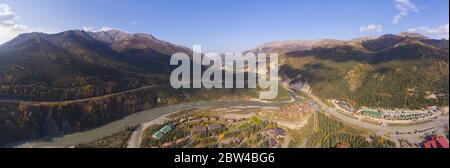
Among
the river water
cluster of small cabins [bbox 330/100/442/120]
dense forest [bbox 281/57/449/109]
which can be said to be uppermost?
dense forest [bbox 281/57/449/109]

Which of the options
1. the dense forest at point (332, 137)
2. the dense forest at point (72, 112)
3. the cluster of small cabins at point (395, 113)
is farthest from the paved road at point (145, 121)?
the dense forest at point (332, 137)

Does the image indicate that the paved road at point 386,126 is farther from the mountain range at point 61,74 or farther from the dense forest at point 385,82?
the mountain range at point 61,74

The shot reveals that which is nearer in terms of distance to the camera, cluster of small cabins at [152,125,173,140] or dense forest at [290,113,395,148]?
dense forest at [290,113,395,148]

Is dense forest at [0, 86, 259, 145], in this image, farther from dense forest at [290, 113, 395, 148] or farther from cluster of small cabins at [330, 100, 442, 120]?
dense forest at [290, 113, 395, 148]

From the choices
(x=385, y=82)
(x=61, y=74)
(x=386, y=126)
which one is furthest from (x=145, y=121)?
(x=385, y=82)

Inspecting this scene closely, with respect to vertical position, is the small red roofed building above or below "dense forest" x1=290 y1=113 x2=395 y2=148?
above

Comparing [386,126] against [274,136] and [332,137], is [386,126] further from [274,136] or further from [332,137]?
[274,136]

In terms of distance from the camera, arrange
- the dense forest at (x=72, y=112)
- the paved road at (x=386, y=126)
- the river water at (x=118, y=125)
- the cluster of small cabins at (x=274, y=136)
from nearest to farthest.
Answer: the cluster of small cabins at (x=274, y=136)
the paved road at (x=386, y=126)
the river water at (x=118, y=125)
the dense forest at (x=72, y=112)

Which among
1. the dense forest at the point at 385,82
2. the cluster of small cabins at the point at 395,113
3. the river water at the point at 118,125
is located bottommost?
the river water at the point at 118,125

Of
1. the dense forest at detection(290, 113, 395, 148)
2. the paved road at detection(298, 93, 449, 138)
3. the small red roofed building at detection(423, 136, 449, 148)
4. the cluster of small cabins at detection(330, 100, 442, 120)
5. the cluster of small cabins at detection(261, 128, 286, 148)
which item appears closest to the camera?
the small red roofed building at detection(423, 136, 449, 148)

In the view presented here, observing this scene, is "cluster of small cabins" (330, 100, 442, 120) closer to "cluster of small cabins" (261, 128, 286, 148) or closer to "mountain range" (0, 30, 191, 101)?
"cluster of small cabins" (261, 128, 286, 148)

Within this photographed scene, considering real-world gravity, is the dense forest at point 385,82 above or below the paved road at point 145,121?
above

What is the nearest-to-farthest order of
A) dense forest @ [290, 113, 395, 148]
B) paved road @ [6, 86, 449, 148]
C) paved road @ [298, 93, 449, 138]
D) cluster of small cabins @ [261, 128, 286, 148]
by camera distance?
dense forest @ [290, 113, 395, 148] → cluster of small cabins @ [261, 128, 286, 148] → paved road @ [298, 93, 449, 138] → paved road @ [6, 86, 449, 148]

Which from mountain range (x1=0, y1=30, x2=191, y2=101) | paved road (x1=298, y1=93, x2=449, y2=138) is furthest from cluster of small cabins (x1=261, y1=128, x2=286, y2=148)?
mountain range (x1=0, y1=30, x2=191, y2=101)
